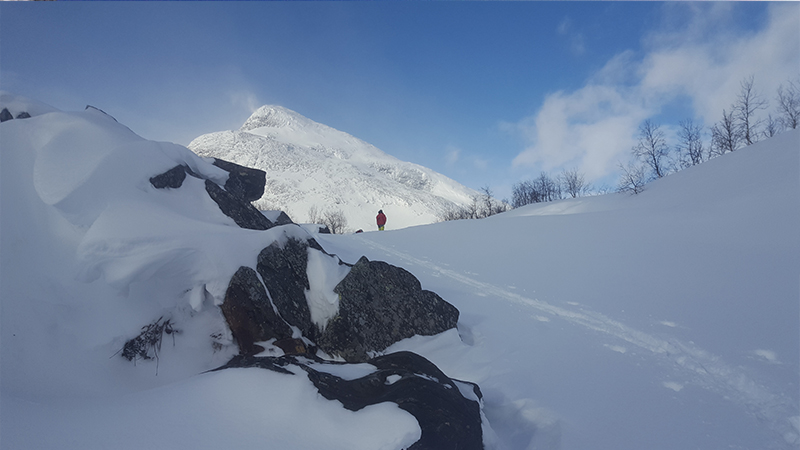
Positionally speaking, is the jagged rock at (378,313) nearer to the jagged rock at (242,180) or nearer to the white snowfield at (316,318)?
the white snowfield at (316,318)

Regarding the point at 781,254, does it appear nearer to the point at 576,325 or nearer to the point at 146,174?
the point at 576,325

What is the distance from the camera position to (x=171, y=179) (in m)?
6.27

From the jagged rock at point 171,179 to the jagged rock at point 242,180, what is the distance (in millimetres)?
2388

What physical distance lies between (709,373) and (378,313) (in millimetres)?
4358

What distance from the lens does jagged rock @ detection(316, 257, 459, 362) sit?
4.92m

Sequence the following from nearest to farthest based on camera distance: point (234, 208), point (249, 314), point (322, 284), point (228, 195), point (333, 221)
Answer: point (249, 314), point (322, 284), point (234, 208), point (228, 195), point (333, 221)

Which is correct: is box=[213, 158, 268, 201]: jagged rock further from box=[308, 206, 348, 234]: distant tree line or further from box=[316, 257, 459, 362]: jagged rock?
box=[308, 206, 348, 234]: distant tree line

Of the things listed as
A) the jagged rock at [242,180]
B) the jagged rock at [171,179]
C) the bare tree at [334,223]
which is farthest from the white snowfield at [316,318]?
the bare tree at [334,223]

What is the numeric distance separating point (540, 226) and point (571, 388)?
37.5 ft

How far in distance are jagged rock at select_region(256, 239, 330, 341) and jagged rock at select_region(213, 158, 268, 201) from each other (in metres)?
4.38

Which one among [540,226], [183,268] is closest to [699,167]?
[540,226]

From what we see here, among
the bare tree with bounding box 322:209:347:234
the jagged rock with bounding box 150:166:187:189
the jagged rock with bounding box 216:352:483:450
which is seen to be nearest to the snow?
the jagged rock with bounding box 216:352:483:450

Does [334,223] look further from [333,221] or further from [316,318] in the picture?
[316,318]

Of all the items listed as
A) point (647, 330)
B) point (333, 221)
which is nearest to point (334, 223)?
point (333, 221)
